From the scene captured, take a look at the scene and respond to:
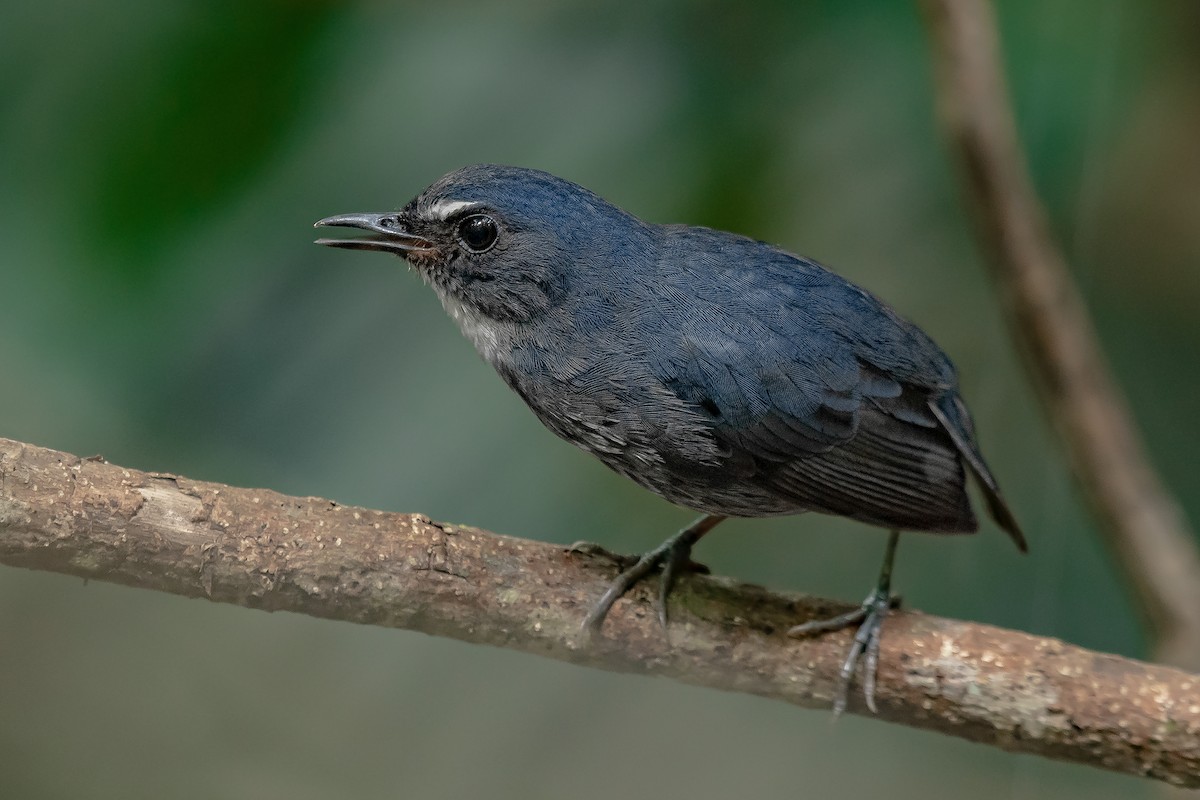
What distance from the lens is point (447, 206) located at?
255cm

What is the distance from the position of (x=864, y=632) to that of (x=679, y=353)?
0.85 metres

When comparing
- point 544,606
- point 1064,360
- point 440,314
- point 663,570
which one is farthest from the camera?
point 1064,360

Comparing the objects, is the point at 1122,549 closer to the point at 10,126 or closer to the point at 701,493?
the point at 701,493

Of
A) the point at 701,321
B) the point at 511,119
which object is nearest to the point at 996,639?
the point at 701,321

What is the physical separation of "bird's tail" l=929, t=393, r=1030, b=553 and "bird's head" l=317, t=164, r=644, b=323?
96cm

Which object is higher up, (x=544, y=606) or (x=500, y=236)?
(x=500, y=236)

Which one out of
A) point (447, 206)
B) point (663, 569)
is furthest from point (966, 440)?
point (447, 206)

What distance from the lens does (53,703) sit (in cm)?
207

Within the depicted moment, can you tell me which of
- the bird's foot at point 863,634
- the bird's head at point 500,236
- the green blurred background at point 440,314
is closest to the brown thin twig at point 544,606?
the bird's foot at point 863,634

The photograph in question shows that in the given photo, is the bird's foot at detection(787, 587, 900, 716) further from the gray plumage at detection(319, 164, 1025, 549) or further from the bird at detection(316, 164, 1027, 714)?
the gray plumage at detection(319, 164, 1025, 549)

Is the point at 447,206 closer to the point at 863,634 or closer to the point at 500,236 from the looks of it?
the point at 500,236

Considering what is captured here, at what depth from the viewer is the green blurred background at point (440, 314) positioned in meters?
2.45

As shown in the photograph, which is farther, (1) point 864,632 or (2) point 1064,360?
(2) point 1064,360

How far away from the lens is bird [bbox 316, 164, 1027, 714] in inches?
100
